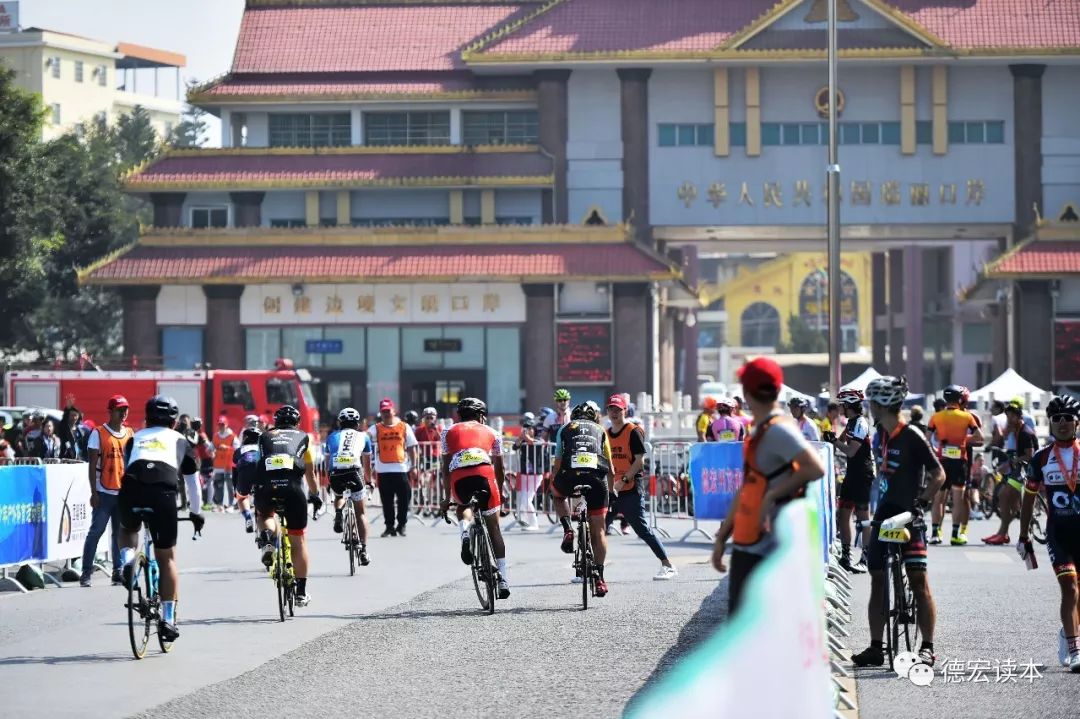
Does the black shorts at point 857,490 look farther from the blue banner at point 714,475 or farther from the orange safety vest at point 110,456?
the orange safety vest at point 110,456

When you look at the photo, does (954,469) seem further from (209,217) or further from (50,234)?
(50,234)

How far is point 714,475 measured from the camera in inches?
936

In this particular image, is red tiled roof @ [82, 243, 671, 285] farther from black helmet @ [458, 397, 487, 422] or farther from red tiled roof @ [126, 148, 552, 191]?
black helmet @ [458, 397, 487, 422]

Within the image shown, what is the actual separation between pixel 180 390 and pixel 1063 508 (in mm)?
34061

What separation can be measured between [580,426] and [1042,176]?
39.2 m

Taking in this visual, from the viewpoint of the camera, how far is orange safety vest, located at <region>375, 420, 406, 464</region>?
2448cm

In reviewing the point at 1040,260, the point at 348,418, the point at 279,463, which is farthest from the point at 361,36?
the point at 279,463

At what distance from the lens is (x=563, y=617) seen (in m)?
15.4

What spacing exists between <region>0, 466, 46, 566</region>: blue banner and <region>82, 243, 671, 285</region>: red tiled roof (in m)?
32.3

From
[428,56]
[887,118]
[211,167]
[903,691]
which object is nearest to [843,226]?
[887,118]

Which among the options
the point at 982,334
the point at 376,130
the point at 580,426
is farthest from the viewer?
the point at 982,334

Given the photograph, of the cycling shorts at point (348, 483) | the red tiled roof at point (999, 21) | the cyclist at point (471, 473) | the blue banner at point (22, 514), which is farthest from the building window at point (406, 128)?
the cyclist at point (471, 473)

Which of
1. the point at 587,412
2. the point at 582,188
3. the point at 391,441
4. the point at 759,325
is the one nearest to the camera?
the point at 587,412

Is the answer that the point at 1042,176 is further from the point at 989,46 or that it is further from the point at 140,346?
the point at 140,346
